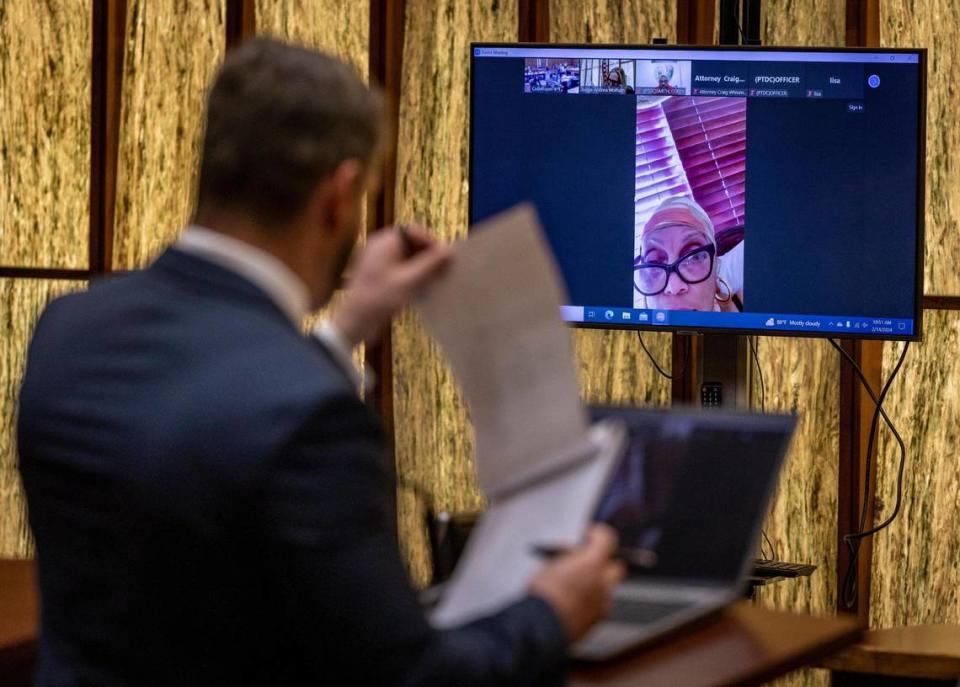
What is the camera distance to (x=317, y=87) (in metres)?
1.18

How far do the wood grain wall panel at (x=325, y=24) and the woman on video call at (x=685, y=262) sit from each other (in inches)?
40.1

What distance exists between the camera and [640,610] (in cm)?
124

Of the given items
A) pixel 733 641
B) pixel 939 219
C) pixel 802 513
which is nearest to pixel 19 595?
pixel 733 641

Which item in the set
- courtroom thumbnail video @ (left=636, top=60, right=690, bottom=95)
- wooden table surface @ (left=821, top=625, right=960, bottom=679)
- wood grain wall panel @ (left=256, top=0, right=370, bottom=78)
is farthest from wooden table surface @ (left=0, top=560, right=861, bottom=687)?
wood grain wall panel @ (left=256, top=0, right=370, bottom=78)

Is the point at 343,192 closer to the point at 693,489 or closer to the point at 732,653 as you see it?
the point at 693,489

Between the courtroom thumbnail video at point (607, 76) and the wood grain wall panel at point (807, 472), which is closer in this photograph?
the courtroom thumbnail video at point (607, 76)

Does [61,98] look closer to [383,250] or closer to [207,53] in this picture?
[207,53]

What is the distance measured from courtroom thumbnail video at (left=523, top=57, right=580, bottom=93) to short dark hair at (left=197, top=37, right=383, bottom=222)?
1.60 metres

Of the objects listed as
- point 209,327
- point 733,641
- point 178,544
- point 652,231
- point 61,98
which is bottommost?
point 733,641

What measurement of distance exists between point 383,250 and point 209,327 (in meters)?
0.22

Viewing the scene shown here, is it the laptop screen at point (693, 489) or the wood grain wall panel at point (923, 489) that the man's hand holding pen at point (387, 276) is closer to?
the laptop screen at point (693, 489)

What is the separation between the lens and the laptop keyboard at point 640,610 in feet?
3.99

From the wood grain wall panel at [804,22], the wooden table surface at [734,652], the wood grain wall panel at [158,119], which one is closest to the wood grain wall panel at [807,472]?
the wood grain wall panel at [804,22]

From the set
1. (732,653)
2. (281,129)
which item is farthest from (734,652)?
(281,129)
